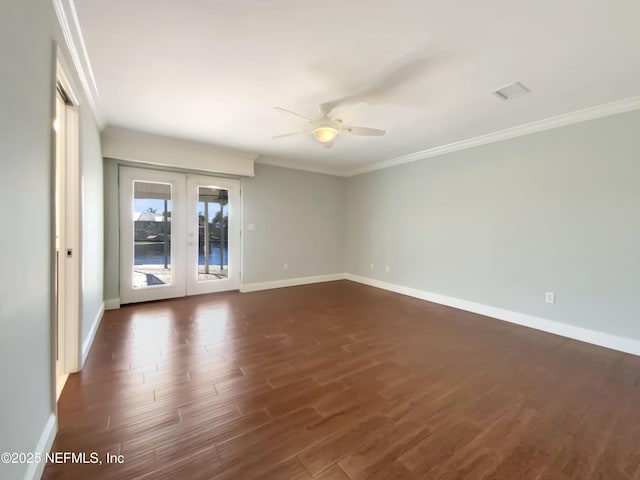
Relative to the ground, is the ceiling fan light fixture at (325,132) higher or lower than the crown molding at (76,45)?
lower

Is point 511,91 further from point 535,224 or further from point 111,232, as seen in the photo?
point 111,232

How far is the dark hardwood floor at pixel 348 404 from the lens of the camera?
150cm

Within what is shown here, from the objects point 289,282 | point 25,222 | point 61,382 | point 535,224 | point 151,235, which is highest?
point 535,224

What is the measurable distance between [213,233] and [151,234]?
0.97m

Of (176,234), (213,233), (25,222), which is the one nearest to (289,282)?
(213,233)

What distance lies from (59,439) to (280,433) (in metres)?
1.28

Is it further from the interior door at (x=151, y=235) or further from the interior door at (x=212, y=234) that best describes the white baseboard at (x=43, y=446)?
the interior door at (x=212, y=234)

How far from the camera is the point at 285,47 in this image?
82.0 inches

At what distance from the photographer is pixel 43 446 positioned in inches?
56.9

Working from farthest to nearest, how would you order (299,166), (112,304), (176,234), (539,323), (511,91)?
(299,166), (176,234), (112,304), (539,323), (511,91)

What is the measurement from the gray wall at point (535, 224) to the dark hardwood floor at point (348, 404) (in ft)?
1.95

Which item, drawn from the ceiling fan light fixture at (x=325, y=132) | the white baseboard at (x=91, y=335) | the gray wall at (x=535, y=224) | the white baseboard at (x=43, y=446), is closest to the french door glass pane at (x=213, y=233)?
the white baseboard at (x=91, y=335)

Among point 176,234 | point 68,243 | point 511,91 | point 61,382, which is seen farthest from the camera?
point 176,234

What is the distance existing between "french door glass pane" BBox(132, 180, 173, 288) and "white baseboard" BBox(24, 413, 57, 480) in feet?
10.1
